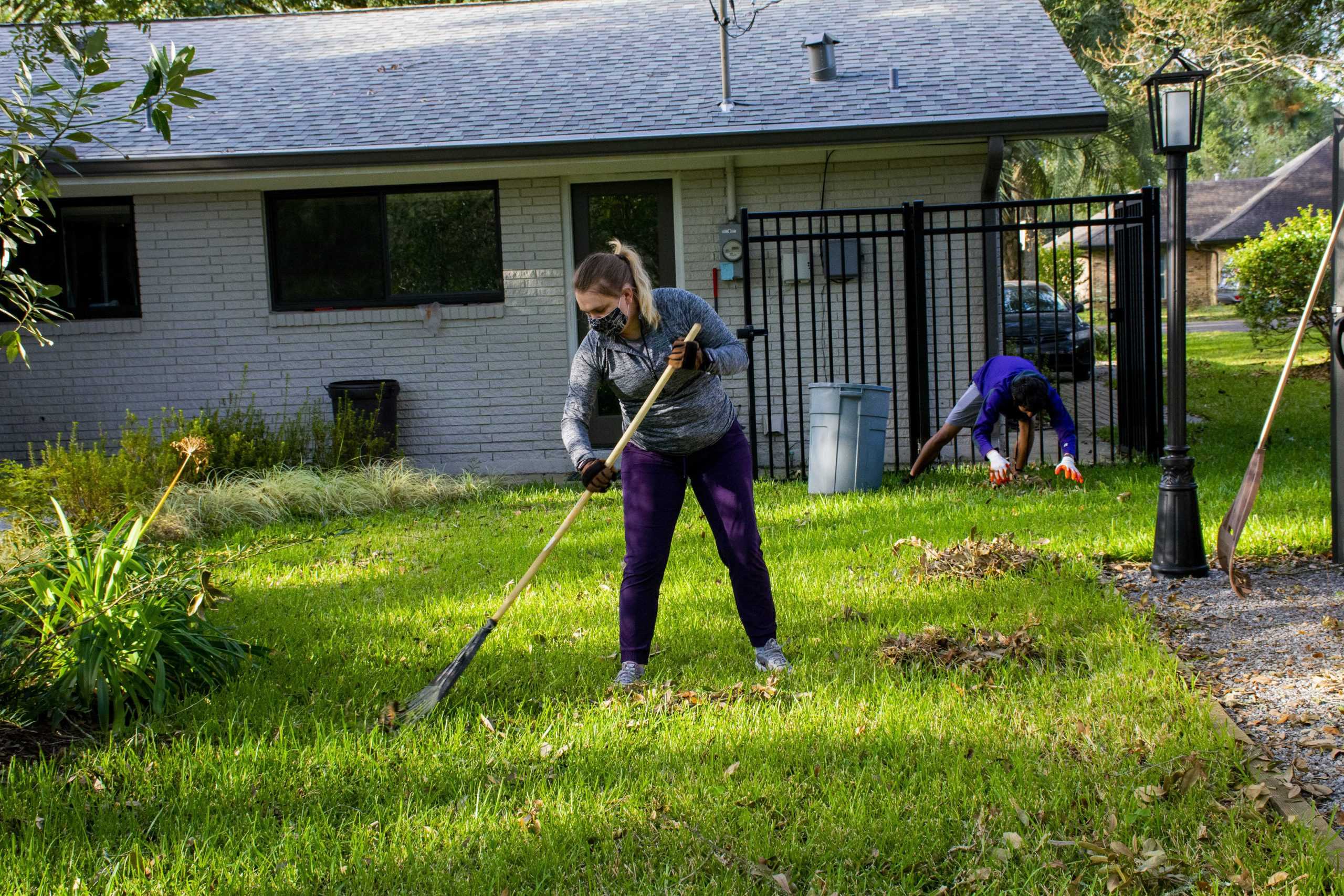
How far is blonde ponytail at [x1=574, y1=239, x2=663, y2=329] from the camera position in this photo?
14.1ft

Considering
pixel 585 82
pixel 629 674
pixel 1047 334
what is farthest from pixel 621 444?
pixel 1047 334

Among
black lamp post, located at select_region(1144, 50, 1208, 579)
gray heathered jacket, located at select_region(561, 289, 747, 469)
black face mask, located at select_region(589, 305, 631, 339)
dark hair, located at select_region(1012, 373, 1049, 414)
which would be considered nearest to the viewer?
black face mask, located at select_region(589, 305, 631, 339)

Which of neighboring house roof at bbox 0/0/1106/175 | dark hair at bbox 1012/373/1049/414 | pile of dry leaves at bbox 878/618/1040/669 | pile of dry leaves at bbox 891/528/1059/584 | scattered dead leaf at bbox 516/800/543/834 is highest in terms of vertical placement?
neighboring house roof at bbox 0/0/1106/175

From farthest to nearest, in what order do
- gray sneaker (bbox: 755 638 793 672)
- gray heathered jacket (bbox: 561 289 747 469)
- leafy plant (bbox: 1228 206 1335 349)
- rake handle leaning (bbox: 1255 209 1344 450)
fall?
leafy plant (bbox: 1228 206 1335 349) → rake handle leaning (bbox: 1255 209 1344 450) → gray sneaker (bbox: 755 638 793 672) → gray heathered jacket (bbox: 561 289 747 469)

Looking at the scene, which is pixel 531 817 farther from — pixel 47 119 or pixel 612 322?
pixel 47 119

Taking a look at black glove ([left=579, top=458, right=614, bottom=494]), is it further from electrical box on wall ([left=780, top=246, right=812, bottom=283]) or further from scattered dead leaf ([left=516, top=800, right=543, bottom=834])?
electrical box on wall ([left=780, top=246, right=812, bottom=283])

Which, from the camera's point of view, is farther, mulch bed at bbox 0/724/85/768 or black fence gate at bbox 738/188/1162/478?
black fence gate at bbox 738/188/1162/478

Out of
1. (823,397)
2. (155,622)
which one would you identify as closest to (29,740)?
(155,622)

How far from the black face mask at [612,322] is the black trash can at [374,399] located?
6.50m

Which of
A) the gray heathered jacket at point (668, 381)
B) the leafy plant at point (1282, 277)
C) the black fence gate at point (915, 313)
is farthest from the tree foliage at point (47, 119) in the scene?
the leafy plant at point (1282, 277)

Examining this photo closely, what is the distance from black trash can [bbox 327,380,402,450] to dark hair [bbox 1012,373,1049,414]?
5545 millimetres

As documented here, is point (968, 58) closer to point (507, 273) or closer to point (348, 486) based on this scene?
point (507, 273)

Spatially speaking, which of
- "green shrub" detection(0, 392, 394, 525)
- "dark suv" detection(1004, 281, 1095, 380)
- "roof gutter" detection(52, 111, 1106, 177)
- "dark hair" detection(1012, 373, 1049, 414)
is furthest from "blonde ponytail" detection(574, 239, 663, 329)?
"dark suv" detection(1004, 281, 1095, 380)

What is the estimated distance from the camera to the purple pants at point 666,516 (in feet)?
15.0
